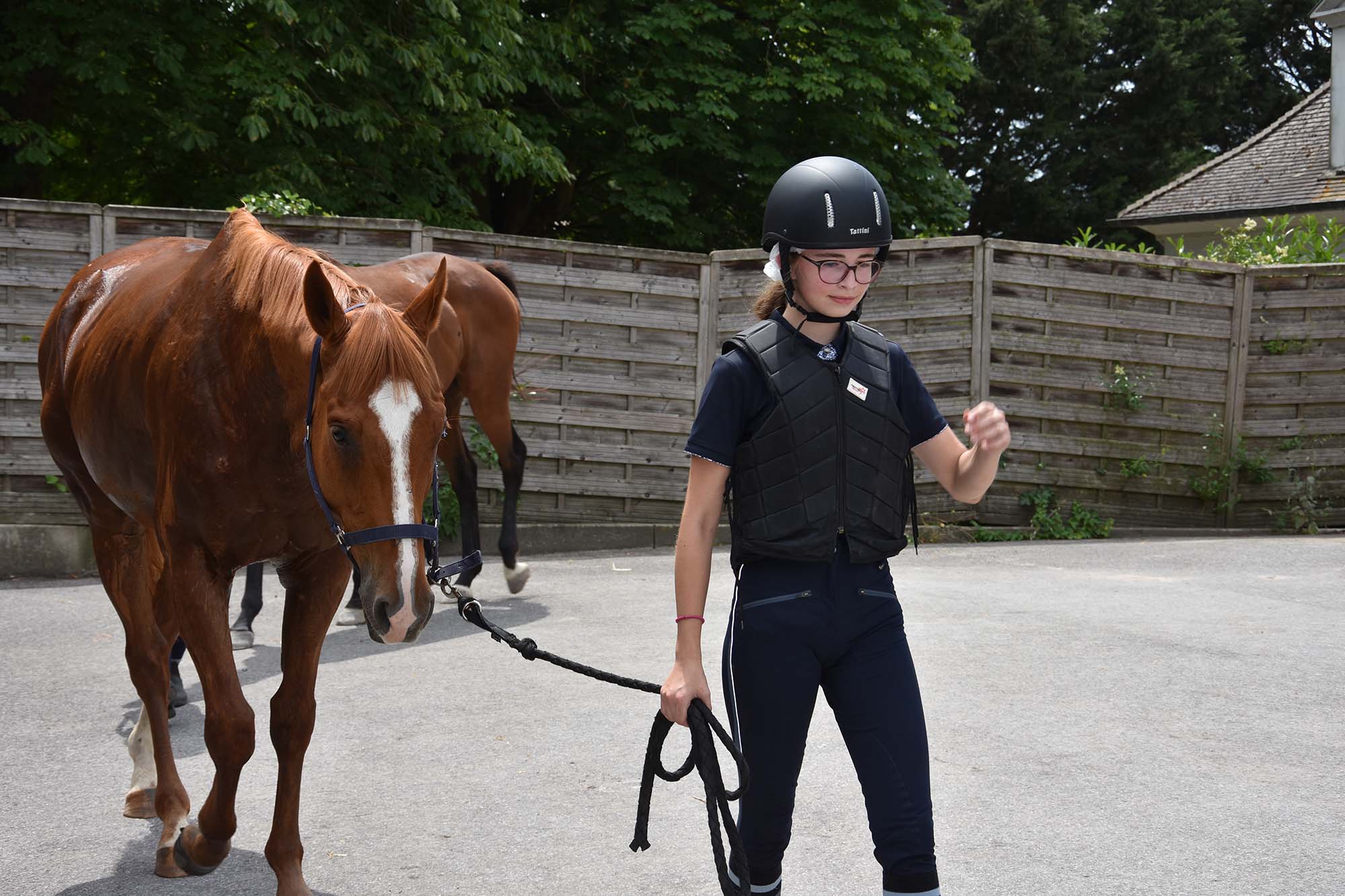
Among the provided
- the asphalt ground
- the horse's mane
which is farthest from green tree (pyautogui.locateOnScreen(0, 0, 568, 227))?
the horse's mane

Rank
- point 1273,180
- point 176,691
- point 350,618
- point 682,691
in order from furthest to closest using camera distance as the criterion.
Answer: point 1273,180 < point 350,618 < point 176,691 < point 682,691

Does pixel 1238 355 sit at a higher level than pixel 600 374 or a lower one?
higher

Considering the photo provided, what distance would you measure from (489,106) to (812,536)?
15.8 metres

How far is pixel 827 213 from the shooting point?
2.87m

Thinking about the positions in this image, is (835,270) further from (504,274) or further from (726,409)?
(504,274)

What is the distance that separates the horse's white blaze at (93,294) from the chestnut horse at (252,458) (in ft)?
0.81

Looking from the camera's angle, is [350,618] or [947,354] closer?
[350,618]

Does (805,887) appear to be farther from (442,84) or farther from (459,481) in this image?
(442,84)

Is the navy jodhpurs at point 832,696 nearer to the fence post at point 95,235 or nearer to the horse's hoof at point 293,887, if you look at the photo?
the horse's hoof at point 293,887

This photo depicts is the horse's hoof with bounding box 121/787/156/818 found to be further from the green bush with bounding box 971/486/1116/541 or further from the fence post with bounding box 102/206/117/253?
the green bush with bounding box 971/486/1116/541

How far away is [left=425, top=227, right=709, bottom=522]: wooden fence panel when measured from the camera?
1020cm

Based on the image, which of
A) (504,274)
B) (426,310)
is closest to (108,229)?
(504,274)

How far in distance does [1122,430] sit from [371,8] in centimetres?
924

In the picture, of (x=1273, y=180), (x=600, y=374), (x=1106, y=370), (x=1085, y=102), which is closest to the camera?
(x=600, y=374)
